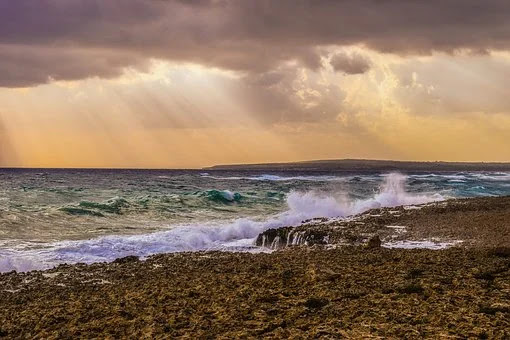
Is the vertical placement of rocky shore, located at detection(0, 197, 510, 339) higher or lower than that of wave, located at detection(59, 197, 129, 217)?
higher

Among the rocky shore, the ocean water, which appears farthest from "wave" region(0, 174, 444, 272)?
the rocky shore

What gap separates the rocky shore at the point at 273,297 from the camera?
241 inches

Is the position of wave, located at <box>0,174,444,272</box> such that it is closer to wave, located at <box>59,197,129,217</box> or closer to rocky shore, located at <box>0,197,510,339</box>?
rocky shore, located at <box>0,197,510,339</box>

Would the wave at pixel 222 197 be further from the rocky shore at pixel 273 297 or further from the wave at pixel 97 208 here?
the rocky shore at pixel 273 297

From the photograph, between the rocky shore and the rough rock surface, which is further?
the rough rock surface

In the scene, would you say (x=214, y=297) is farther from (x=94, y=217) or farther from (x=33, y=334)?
(x=94, y=217)

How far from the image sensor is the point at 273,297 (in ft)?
24.9

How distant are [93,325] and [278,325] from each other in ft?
7.89

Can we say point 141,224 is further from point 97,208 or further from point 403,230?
point 403,230

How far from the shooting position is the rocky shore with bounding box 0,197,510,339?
6.11 m

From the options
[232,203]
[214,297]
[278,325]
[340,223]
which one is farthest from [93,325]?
[232,203]

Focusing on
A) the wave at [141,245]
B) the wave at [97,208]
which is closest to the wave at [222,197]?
the wave at [97,208]

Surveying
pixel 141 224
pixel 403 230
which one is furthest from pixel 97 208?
pixel 403 230

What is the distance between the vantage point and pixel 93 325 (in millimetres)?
6902
